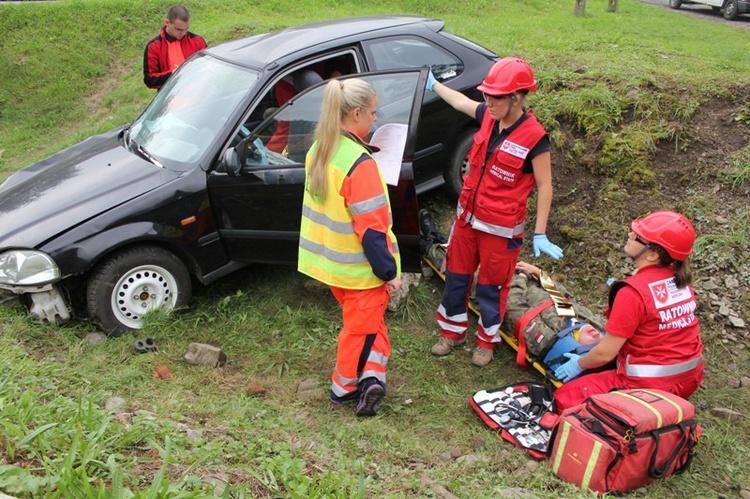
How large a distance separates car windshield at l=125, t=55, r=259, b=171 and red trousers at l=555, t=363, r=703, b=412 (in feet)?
9.16

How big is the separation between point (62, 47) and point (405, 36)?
8.09 meters

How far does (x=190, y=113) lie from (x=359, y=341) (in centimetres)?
222

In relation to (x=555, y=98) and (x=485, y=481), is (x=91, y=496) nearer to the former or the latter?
(x=485, y=481)

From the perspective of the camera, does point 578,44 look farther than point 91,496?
Yes

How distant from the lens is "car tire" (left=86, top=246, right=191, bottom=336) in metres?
3.90

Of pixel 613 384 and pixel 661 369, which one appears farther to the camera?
pixel 613 384

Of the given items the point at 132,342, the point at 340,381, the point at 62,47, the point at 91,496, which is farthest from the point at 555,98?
the point at 62,47

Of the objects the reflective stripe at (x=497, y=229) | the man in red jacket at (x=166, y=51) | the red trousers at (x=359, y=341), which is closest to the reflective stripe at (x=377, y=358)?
the red trousers at (x=359, y=341)

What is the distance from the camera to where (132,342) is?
3996 millimetres

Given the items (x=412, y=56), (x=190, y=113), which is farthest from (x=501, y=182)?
(x=190, y=113)

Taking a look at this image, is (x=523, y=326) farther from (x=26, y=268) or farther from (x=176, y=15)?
(x=176, y=15)

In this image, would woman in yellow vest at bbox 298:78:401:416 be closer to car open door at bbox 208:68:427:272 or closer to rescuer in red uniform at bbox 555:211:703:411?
car open door at bbox 208:68:427:272

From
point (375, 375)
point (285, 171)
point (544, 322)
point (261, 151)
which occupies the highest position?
point (261, 151)

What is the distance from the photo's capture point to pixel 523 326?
3.94 meters
